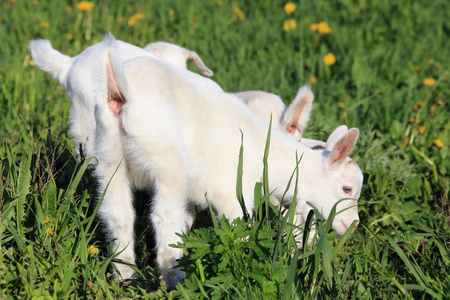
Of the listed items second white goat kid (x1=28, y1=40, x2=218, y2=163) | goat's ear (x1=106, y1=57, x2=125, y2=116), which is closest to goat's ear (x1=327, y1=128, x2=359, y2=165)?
second white goat kid (x1=28, y1=40, x2=218, y2=163)

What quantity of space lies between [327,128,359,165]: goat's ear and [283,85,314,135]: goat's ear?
747 mm

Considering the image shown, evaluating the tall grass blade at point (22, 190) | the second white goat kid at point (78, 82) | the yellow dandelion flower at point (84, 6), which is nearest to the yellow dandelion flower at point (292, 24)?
the yellow dandelion flower at point (84, 6)

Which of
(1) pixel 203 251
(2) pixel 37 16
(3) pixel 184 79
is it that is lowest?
(2) pixel 37 16

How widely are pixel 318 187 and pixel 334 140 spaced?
15.1 inches

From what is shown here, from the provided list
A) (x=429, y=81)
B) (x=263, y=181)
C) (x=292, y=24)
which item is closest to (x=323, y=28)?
(x=292, y=24)

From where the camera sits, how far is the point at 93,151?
3.68 m

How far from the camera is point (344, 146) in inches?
151

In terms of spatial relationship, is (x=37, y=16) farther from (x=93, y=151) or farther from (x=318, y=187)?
(x=318, y=187)

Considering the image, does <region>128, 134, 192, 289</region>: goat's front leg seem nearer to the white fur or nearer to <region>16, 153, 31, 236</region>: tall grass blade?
<region>16, 153, 31, 236</region>: tall grass blade

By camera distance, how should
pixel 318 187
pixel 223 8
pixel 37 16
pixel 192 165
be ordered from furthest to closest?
pixel 223 8 < pixel 37 16 < pixel 318 187 < pixel 192 165

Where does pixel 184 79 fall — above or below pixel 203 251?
above

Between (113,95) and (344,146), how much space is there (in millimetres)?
1547

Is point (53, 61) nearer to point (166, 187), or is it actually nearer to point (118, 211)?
point (118, 211)

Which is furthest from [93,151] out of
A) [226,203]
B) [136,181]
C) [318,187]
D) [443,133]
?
[443,133]
